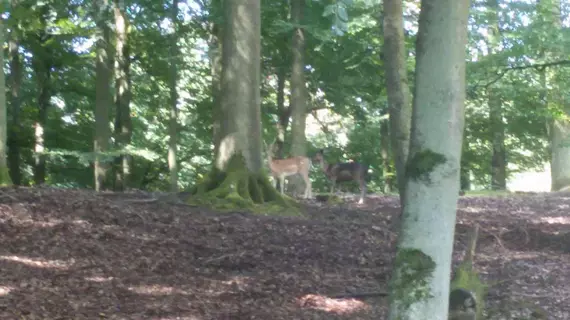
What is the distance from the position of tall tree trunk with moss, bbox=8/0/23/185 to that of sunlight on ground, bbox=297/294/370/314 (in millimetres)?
17982

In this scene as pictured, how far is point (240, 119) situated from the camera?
12633 millimetres

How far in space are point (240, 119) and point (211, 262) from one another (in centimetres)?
428

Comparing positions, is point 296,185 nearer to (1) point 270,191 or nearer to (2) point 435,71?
(1) point 270,191

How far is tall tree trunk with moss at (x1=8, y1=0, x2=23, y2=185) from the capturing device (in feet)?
80.3

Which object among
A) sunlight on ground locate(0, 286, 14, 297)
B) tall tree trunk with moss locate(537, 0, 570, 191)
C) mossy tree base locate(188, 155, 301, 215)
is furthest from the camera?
tall tree trunk with moss locate(537, 0, 570, 191)

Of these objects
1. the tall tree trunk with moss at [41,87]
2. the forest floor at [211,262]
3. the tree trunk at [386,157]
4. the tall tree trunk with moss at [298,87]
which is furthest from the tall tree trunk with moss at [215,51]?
the forest floor at [211,262]

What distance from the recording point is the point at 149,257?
8609mm

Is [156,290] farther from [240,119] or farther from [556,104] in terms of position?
[556,104]

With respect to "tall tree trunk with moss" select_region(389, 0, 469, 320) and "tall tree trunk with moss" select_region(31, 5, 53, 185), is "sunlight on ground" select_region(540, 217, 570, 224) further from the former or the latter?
"tall tree trunk with moss" select_region(31, 5, 53, 185)

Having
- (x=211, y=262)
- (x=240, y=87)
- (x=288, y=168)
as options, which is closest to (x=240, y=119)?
(x=240, y=87)

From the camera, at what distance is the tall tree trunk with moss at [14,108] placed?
963 inches

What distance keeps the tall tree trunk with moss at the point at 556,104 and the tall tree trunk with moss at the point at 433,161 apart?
25.9 ft

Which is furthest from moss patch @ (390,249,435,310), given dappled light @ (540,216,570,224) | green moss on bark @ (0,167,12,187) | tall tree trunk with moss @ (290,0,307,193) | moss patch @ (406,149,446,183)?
tall tree trunk with moss @ (290,0,307,193)

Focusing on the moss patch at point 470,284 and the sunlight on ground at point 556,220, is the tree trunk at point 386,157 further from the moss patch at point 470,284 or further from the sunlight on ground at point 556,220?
the moss patch at point 470,284
